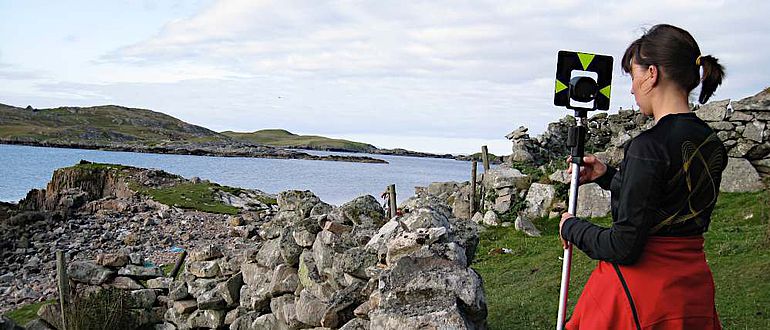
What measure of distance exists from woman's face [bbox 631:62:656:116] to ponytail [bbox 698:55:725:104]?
226mm

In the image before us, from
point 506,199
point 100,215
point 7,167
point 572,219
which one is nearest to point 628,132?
point 506,199

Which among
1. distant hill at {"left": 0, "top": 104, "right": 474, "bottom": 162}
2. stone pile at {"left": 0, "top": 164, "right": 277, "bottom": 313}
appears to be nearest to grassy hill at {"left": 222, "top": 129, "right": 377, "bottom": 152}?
distant hill at {"left": 0, "top": 104, "right": 474, "bottom": 162}

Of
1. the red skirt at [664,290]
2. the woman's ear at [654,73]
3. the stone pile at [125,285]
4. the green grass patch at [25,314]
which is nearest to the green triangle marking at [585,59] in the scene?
the woman's ear at [654,73]

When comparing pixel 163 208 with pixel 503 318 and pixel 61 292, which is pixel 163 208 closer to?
pixel 61 292

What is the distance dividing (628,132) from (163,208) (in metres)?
20.0

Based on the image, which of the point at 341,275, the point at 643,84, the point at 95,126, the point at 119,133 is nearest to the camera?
the point at 643,84

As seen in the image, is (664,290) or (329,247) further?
(329,247)

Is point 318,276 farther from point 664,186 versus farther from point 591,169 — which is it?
point 664,186

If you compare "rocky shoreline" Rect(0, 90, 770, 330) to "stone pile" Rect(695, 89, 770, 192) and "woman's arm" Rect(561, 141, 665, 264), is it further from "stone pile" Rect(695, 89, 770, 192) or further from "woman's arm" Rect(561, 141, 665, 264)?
"woman's arm" Rect(561, 141, 665, 264)

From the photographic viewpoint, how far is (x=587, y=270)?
10367 millimetres

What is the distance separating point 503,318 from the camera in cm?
802

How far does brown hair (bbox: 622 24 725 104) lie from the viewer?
9.66 feet

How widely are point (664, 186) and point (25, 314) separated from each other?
15395mm

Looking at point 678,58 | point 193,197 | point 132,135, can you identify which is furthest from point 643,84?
point 132,135
